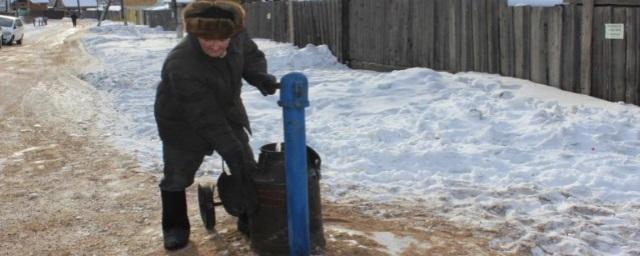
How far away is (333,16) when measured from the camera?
14500mm

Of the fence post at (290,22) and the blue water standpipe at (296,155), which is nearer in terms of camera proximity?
the blue water standpipe at (296,155)

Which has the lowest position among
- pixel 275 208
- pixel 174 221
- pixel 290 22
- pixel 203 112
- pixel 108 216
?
pixel 108 216

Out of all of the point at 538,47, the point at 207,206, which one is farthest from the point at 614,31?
the point at 207,206

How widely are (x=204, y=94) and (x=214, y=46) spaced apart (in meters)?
0.27

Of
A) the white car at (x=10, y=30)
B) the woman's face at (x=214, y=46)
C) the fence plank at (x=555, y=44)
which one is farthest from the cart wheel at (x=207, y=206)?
the white car at (x=10, y=30)

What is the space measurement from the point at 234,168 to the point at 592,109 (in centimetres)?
499

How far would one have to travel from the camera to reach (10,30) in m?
30.1

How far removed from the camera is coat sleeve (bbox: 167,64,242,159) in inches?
144

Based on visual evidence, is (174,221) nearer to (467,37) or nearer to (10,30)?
(467,37)

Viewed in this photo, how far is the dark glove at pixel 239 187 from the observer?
12.1ft

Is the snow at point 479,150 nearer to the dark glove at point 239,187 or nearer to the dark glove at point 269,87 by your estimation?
the dark glove at point 239,187

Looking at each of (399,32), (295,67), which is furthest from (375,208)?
(295,67)

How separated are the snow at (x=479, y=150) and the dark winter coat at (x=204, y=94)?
4.17 ft

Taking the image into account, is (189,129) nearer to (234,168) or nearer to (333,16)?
(234,168)
